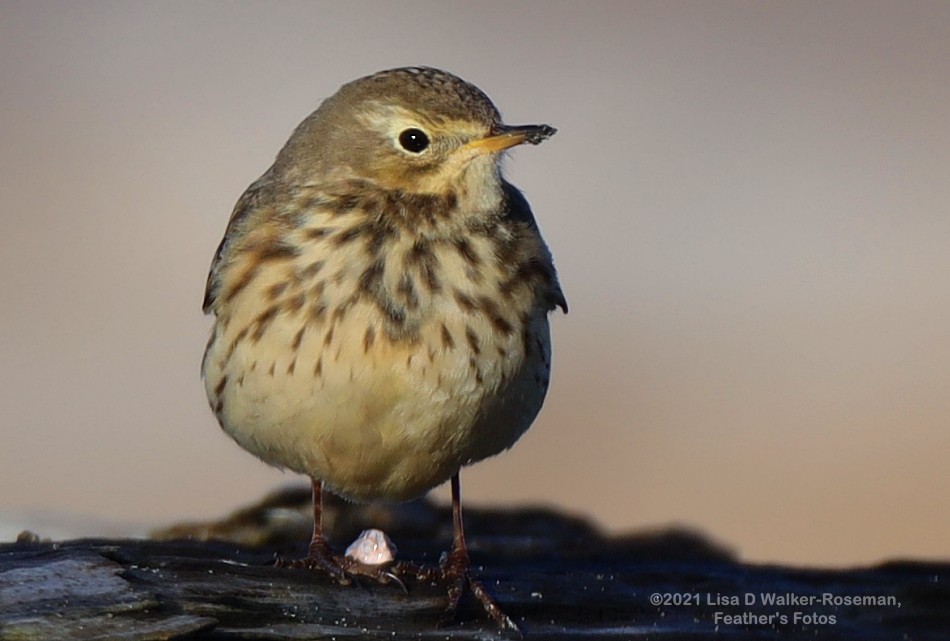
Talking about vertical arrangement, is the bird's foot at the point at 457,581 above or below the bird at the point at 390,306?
below

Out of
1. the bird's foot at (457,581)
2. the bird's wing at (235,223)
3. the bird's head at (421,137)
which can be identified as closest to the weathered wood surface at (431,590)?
the bird's foot at (457,581)

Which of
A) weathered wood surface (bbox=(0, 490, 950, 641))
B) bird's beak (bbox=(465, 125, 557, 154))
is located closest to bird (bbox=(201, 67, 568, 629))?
bird's beak (bbox=(465, 125, 557, 154))

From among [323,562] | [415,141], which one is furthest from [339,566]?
[415,141]

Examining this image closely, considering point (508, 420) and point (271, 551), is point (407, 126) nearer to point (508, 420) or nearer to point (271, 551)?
point (508, 420)

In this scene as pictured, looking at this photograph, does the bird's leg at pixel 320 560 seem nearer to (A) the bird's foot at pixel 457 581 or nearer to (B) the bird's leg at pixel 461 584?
(A) the bird's foot at pixel 457 581

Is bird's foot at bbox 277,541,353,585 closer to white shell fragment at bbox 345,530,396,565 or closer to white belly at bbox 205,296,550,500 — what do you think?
white shell fragment at bbox 345,530,396,565

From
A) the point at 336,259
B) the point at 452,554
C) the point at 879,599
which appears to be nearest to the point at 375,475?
the point at 452,554
